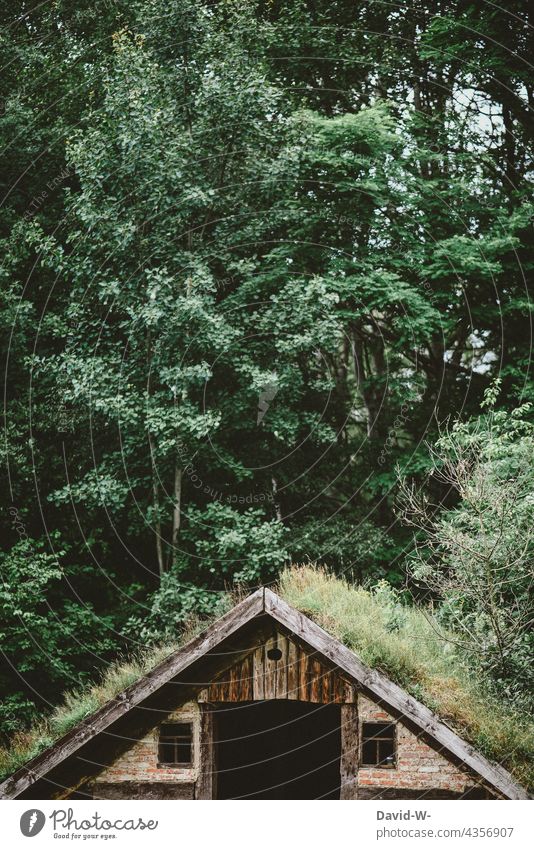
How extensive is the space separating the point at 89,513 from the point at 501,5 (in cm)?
1511

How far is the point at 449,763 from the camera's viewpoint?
1103 centimetres

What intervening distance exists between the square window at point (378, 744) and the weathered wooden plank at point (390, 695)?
0.38 m

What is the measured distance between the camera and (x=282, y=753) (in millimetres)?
16125

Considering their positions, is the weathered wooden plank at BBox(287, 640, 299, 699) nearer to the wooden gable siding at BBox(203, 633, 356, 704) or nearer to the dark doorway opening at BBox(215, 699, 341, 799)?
the wooden gable siding at BBox(203, 633, 356, 704)

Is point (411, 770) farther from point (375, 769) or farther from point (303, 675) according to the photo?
point (303, 675)

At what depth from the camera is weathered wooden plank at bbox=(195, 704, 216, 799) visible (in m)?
11.7

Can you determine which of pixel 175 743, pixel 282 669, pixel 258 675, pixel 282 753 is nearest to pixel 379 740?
pixel 282 669

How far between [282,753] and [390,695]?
6.10m
